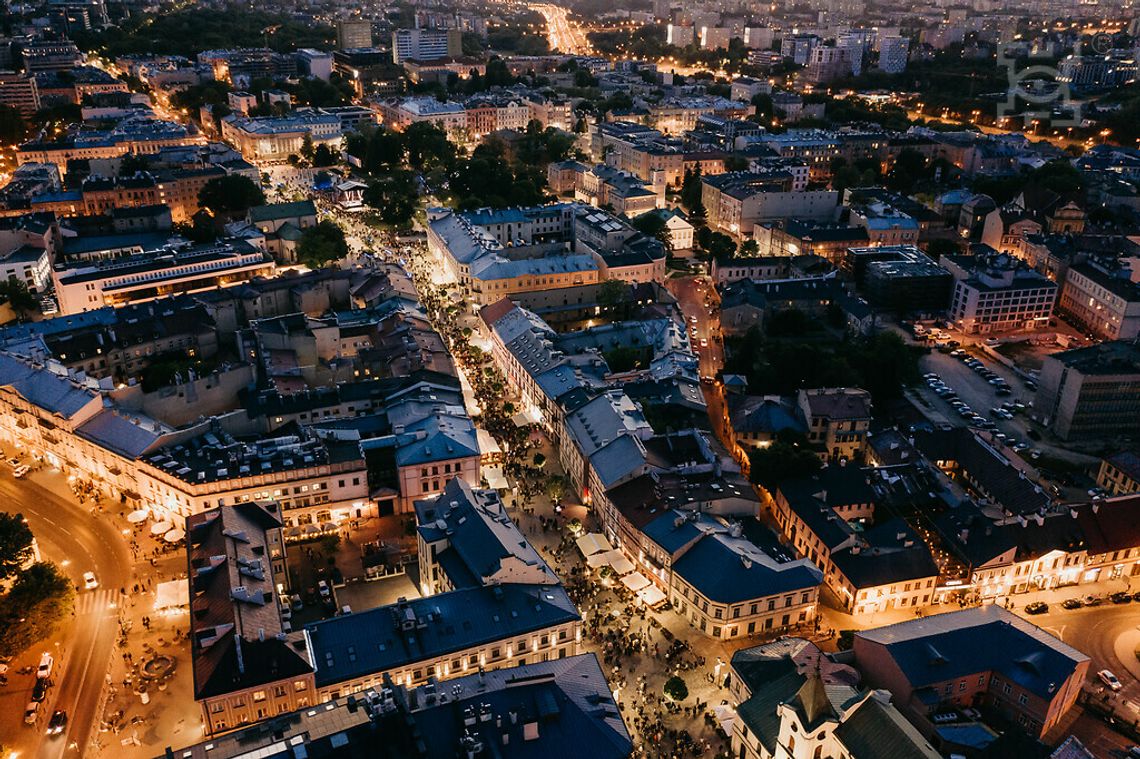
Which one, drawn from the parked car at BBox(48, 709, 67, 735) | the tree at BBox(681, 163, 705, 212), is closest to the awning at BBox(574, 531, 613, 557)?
the parked car at BBox(48, 709, 67, 735)

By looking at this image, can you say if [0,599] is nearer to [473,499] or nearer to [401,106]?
[473,499]

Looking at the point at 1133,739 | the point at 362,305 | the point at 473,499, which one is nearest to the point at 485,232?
the point at 362,305

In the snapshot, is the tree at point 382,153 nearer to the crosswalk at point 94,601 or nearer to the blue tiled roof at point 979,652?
the crosswalk at point 94,601

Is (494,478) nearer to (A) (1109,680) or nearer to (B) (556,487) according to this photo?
(B) (556,487)

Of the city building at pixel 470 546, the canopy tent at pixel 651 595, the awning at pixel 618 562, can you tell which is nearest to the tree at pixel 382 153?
the city building at pixel 470 546

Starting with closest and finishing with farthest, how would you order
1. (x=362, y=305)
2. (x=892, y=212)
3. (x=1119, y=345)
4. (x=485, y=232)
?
(x=1119, y=345) < (x=362, y=305) < (x=485, y=232) < (x=892, y=212)

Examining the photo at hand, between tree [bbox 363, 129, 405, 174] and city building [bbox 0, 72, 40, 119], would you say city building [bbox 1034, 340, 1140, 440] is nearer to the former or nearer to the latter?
tree [bbox 363, 129, 405, 174]
